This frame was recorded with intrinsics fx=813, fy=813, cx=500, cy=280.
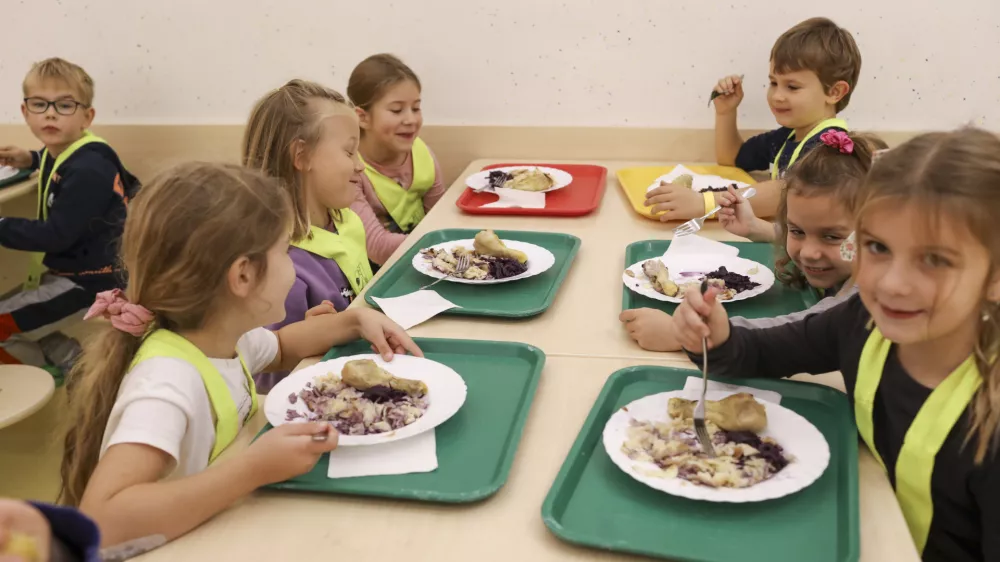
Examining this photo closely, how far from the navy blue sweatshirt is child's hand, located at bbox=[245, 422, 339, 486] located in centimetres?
169

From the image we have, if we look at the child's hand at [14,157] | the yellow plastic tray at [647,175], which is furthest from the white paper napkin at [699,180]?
the child's hand at [14,157]

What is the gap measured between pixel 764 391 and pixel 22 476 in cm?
218

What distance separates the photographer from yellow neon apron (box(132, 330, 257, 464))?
3.76ft

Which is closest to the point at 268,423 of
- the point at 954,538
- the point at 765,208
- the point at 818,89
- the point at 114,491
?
the point at 114,491

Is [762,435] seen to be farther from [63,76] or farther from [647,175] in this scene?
[63,76]

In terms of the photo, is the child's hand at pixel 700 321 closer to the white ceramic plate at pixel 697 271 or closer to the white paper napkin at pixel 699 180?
the white ceramic plate at pixel 697 271

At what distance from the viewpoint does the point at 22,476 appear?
2.38m

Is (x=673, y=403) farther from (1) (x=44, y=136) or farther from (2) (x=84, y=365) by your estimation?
(1) (x=44, y=136)

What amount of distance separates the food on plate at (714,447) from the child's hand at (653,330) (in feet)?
0.71

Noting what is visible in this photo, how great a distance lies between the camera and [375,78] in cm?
241

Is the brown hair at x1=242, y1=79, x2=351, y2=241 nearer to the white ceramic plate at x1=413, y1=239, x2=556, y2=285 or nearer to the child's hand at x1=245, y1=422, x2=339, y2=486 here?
the white ceramic plate at x1=413, y1=239, x2=556, y2=285

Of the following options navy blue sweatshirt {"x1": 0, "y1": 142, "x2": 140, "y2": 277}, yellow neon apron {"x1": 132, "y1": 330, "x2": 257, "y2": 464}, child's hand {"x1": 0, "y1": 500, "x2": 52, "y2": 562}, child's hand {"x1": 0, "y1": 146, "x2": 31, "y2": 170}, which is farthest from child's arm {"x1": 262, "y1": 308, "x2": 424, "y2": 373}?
child's hand {"x1": 0, "y1": 146, "x2": 31, "y2": 170}

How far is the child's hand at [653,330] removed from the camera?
4.44ft

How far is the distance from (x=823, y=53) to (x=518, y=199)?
2.87 ft
